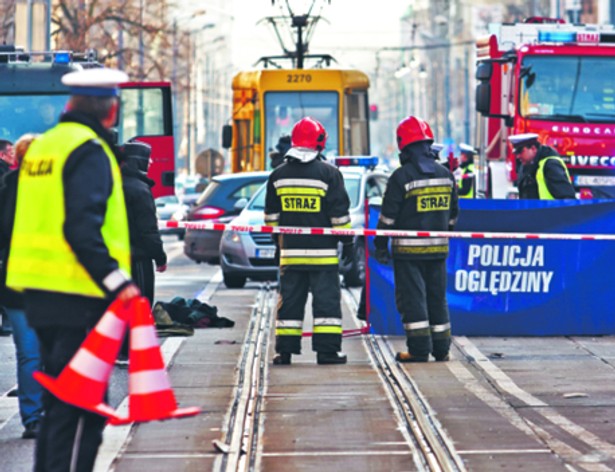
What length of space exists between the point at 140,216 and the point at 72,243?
587 centimetres

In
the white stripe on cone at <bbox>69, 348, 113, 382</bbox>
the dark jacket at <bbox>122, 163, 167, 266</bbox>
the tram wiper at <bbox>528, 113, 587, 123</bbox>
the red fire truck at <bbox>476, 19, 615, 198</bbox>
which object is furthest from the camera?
the tram wiper at <bbox>528, 113, 587, 123</bbox>

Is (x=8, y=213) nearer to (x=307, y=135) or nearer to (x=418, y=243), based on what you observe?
(x=307, y=135)

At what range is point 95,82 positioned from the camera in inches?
259

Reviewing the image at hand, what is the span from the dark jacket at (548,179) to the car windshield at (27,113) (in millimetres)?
6735

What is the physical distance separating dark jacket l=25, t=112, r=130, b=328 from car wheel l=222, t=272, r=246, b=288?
15.1 m

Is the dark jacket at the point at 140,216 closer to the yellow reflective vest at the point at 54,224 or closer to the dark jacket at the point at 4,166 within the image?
the dark jacket at the point at 4,166

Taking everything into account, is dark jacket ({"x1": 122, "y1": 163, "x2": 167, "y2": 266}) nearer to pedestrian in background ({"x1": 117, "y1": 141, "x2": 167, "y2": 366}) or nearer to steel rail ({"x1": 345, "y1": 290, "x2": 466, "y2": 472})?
pedestrian in background ({"x1": 117, "y1": 141, "x2": 167, "y2": 366})

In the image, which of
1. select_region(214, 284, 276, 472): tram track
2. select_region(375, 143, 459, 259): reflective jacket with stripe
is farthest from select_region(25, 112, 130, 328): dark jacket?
select_region(375, 143, 459, 259): reflective jacket with stripe

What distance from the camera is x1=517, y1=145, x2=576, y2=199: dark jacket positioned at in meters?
16.2

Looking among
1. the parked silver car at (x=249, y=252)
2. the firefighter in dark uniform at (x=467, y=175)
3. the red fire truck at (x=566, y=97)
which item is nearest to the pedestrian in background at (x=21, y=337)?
the parked silver car at (x=249, y=252)

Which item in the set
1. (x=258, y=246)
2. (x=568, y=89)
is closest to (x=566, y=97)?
(x=568, y=89)

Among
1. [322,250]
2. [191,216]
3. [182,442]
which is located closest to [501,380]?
[322,250]

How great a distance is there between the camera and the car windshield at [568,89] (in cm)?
2331

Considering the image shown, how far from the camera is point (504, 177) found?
1004 inches
